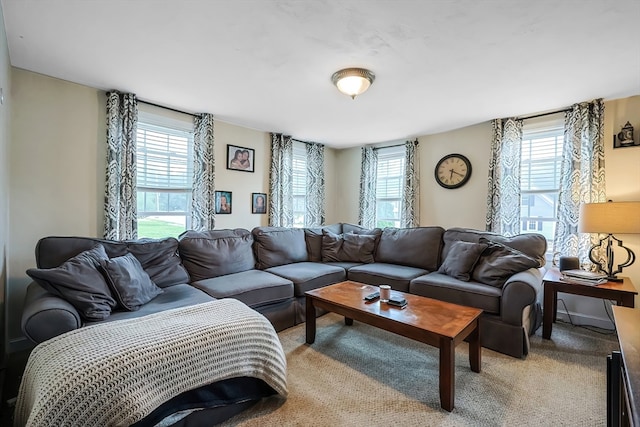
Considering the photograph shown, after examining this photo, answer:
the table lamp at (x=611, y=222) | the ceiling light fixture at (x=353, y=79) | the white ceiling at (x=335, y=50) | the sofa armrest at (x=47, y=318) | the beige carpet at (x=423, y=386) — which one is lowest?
the beige carpet at (x=423, y=386)

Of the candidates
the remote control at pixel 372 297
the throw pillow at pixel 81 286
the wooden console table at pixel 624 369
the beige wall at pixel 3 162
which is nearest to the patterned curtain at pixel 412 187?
the remote control at pixel 372 297

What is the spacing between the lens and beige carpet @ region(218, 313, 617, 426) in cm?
165

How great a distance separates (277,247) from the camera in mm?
3617

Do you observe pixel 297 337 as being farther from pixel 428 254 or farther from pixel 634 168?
pixel 634 168

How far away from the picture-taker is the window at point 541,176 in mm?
3391

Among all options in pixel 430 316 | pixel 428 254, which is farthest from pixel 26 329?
pixel 428 254

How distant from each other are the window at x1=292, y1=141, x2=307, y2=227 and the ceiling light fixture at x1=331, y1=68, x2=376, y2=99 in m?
2.47

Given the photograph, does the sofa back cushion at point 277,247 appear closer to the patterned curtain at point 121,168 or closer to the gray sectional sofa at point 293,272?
the gray sectional sofa at point 293,272

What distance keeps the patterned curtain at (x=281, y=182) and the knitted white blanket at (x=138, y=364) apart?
2.65 metres

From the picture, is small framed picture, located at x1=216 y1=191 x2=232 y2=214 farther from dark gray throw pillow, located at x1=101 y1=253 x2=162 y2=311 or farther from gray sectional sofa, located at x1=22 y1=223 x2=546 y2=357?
dark gray throw pillow, located at x1=101 y1=253 x2=162 y2=311

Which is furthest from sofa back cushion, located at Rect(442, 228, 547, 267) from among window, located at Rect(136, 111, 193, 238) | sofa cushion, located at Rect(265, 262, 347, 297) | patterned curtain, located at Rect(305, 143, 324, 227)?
window, located at Rect(136, 111, 193, 238)

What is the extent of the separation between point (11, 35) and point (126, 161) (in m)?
1.22

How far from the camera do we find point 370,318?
214 centimetres

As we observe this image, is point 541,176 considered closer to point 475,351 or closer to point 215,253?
point 475,351
